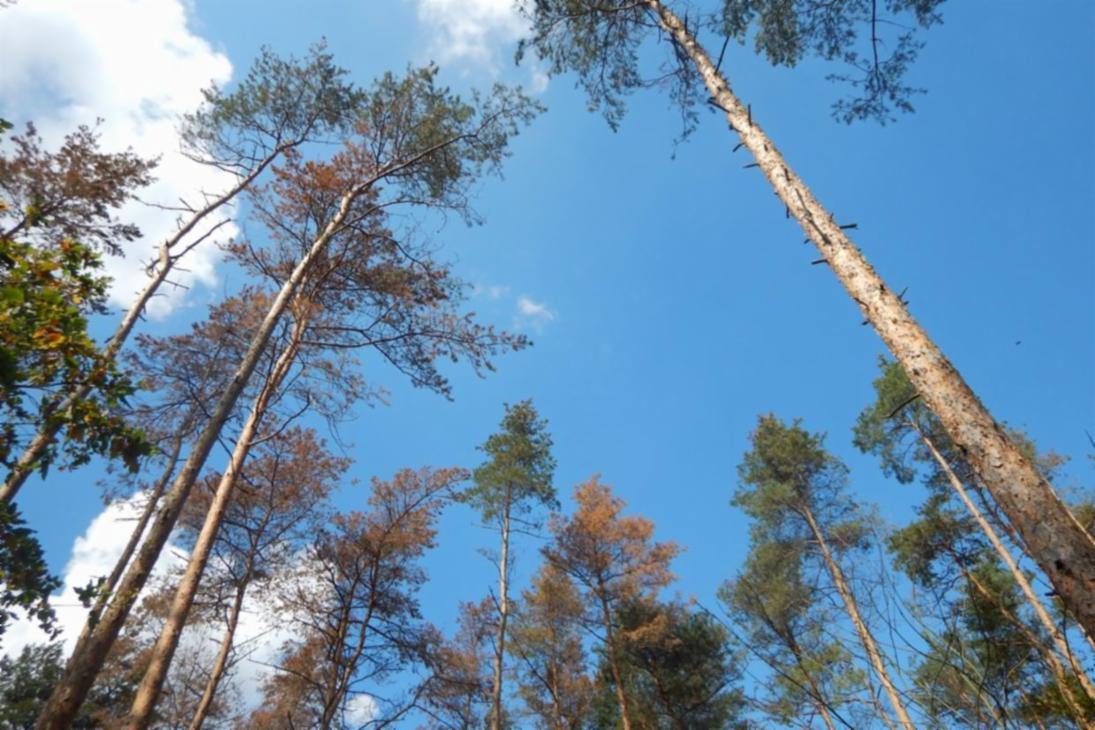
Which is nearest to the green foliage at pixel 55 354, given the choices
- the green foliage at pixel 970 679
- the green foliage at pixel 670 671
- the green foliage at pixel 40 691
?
the green foliage at pixel 970 679

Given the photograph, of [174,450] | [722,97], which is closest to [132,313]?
[174,450]

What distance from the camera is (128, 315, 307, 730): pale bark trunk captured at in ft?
15.8

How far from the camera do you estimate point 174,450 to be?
12.2 meters

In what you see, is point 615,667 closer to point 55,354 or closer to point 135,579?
point 135,579

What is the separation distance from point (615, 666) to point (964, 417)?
10.5m

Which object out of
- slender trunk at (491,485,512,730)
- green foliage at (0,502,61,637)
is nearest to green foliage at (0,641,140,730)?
slender trunk at (491,485,512,730)

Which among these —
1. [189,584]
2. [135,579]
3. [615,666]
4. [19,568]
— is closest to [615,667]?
[615,666]

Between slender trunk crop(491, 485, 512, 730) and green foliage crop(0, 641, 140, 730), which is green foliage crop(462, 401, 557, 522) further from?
green foliage crop(0, 641, 140, 730)

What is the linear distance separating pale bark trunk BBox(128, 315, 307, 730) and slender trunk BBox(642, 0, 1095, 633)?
6.28 meters

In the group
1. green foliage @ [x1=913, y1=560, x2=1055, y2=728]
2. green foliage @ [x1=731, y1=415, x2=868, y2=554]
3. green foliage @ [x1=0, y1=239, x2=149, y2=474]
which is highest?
green foliage @ [x1=731, y1=415, x2=868, y2=554]

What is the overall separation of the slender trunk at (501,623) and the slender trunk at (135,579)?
19.6 feet

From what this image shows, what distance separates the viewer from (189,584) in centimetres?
552

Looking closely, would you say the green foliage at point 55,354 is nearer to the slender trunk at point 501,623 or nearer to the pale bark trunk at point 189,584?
the pale bark trunk at point 189,584

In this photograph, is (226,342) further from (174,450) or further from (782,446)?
(782,446)
